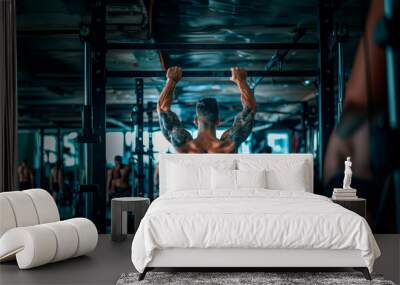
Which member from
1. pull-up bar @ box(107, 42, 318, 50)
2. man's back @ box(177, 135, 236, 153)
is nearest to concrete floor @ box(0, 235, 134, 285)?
man's back @ box(177, 135, 236, 153)

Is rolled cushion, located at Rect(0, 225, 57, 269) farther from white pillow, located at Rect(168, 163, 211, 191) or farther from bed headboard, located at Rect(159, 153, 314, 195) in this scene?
bed headboard, located at Rect(159, 153, 314, 195)

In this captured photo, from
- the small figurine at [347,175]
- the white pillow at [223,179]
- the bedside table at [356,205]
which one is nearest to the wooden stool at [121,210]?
the white pillow at [223,179]

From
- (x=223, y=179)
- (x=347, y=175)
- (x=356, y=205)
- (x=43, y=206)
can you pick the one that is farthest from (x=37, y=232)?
(x=347, y=175)

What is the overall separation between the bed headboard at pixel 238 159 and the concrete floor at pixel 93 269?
3.68 feet

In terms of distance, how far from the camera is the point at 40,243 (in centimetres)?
499

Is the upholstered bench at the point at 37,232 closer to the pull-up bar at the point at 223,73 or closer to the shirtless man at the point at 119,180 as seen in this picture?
the shirtless man at the point at 119,180

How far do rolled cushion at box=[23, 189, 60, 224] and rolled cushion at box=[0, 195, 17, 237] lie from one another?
1.10 feet

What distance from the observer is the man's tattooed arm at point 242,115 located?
22.9 feet

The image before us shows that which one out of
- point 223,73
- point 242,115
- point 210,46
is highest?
point 210,46

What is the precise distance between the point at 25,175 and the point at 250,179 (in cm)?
270

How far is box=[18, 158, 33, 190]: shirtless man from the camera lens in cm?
716

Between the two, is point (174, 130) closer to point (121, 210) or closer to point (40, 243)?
point (121, 210)

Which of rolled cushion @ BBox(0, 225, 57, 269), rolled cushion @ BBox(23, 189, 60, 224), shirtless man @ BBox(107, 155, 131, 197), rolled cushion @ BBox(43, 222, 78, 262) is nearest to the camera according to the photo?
rolled cushion @ BBox(0, 225, 57, 269)

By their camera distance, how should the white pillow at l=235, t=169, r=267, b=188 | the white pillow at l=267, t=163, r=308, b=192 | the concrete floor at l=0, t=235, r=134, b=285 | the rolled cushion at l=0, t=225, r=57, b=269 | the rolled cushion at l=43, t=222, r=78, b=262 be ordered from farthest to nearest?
the white pillow at l=267, t=163, r=308, b=192, the white pillow at l=235, t=169, r=267, b=188, the rolled cushion at l=43, t=222, r=78, b=262, the rolled cushion at l=0, t=225, r=57, b=269, the concrete floor at l=0, t=235, r=134, b=285
